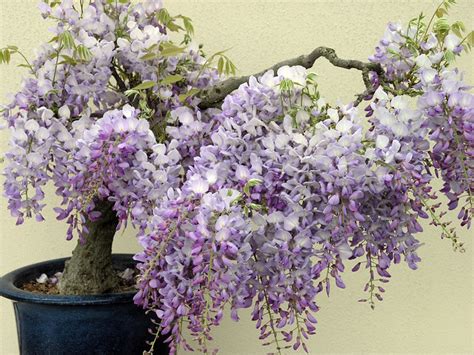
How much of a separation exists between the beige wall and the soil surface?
0.78ft

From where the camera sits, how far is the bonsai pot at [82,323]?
1643mm

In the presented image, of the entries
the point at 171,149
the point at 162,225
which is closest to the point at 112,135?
the point at 171,149

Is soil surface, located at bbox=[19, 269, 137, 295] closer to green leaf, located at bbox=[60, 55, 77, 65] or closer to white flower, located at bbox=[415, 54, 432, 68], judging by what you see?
green leaf, located at bbox=[60, 55, 77, 65]

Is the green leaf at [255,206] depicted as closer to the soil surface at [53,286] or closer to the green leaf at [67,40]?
the green leaf at [67,40]

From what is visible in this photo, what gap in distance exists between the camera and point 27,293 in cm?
167

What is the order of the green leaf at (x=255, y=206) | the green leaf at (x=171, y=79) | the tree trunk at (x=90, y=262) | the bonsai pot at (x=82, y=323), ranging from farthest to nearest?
the tree trunk at (x=90, y=262), the bonsai pot at (x=82, y=323), the green leaf at (x=171, y=79), the green leaf at (x=255, y=206)

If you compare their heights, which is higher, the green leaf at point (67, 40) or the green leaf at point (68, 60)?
the green leaf at point (67, 40)

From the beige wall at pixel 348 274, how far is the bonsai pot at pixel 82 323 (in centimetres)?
44

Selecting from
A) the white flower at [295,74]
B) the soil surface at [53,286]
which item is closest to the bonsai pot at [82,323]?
the soil surface at [53,286]

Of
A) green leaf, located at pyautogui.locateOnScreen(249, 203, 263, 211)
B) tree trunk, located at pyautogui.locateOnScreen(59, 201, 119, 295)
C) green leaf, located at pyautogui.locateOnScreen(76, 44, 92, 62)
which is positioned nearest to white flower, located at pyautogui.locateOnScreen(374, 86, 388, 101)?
green leaf, located at pyautogui.locateOnScreen(249, 203, 263, 211)

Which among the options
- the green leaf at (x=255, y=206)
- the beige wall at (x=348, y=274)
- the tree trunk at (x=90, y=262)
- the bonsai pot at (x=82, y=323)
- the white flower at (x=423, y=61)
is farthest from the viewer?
the beige wall at (x=348, y=274)

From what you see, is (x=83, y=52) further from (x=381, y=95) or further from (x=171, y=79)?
(x=381, y=95)

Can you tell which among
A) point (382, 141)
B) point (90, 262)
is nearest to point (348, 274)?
point (90, 262)

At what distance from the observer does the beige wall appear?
2078 millimetres
